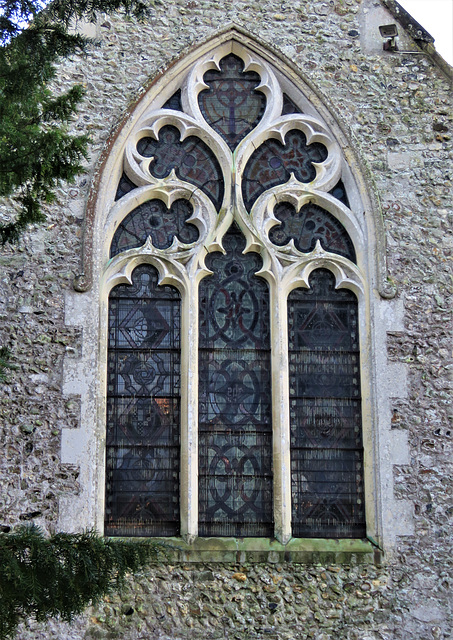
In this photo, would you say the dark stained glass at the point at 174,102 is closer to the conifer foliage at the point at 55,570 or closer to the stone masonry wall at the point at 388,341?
the stone masonry wall at the point at 388,341

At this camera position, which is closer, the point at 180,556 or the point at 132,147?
the point at 180,556

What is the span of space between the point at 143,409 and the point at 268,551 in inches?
57.7

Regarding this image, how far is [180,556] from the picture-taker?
782cm

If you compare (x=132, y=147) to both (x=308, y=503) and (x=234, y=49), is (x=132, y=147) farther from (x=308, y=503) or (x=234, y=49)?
(x=308, y=503)

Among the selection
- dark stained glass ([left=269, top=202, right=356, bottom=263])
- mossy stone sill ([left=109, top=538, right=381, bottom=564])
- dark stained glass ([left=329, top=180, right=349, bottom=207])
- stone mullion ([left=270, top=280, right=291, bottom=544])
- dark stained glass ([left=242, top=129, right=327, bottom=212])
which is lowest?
mossy stone sill ([left=109, top=538, right=381, bottom=564])

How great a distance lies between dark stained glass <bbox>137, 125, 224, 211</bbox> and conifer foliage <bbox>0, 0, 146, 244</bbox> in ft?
8.63

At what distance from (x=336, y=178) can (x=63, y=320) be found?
102 inches

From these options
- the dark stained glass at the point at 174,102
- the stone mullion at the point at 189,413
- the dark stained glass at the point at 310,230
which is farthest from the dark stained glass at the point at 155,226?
the dark stained glass at the point at 174,102

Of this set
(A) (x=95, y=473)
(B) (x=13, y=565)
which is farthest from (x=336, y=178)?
(B) (x=13, y=565)

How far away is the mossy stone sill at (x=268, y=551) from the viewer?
25.7 ft

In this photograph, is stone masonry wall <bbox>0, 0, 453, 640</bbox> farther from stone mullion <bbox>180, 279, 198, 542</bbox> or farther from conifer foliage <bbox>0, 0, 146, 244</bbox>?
conifer foliage <bbox>0, 0, 146, 244</bbox>

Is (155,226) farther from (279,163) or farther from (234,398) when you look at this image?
(234,398)

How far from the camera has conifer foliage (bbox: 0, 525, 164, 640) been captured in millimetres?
5379

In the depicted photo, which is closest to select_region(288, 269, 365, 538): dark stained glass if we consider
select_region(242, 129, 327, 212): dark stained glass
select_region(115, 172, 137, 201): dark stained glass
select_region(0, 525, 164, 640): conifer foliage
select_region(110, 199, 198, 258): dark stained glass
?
select_region(242, 129, 327, 212): dark stained glass
